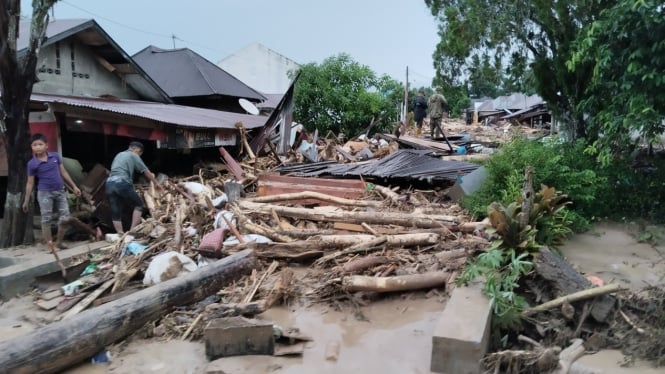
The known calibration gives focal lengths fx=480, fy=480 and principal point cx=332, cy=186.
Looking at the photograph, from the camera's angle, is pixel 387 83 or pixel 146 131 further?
pixel 387 83

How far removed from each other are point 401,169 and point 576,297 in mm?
5870

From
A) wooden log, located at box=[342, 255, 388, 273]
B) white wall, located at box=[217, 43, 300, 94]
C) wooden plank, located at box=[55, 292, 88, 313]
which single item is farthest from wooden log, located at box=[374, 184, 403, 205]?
white wall, located at box=[217, 43, 300, 94]

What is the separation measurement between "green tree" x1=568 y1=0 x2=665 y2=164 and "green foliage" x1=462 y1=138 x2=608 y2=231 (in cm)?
56

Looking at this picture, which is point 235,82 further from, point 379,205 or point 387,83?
point 379,205

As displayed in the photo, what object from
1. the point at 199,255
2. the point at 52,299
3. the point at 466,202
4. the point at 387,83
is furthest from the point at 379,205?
the point at 387,83

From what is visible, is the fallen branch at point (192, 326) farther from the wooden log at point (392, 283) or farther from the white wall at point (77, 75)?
the white wall at point (77, 75)

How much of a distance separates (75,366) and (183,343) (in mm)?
935

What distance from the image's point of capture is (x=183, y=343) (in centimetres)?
467

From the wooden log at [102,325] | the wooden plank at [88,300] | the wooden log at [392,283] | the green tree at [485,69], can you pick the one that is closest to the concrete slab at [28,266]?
the wooden plank at [88,300]

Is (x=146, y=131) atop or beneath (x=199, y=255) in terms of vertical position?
atop

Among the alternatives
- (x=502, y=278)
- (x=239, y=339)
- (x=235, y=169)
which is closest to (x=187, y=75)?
(x=235, y=169)

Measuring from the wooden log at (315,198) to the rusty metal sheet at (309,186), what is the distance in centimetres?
9

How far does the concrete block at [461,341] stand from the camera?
11.9ft

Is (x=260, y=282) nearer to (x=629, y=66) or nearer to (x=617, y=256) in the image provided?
(x=617, y=256)
